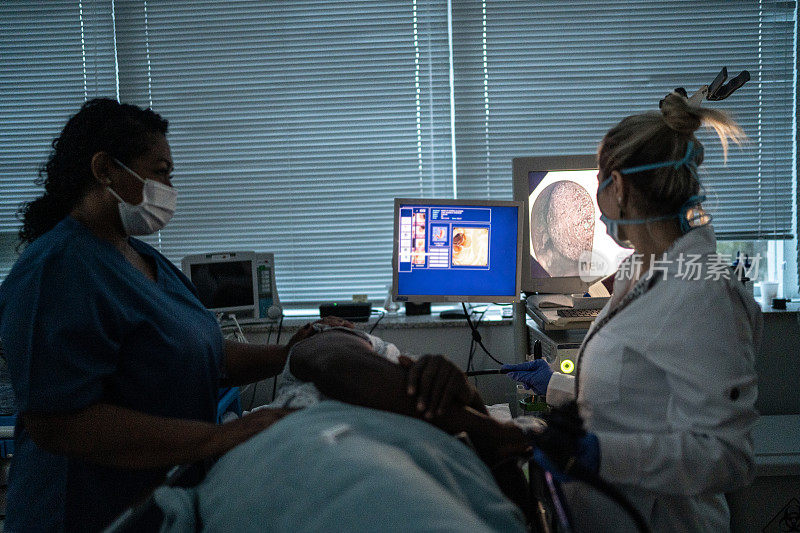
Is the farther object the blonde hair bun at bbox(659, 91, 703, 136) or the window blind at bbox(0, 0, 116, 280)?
the window blind at bbox(0, 0, 116, 280)

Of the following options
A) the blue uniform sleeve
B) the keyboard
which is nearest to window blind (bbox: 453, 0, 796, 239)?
the keyboard

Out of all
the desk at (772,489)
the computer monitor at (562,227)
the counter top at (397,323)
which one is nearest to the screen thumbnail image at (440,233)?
the computer monitor at (562,227)

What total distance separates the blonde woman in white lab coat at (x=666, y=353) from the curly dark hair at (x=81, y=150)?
3.48 ft

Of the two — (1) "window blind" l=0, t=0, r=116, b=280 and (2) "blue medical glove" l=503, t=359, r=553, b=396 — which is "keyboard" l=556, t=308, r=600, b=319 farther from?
(1) "window blind" l=0, t=0, r=116, b=280

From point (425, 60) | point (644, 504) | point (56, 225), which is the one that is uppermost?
point (425, 60)

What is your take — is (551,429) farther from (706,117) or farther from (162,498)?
(706,117)

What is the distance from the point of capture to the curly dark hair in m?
1.16

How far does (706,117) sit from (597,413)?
2.24 feet

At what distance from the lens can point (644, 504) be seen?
3.62ft

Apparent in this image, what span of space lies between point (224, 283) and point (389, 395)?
1820mm

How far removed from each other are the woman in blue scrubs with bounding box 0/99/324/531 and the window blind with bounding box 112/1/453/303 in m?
1.56

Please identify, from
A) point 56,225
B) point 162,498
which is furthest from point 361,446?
point 56,225

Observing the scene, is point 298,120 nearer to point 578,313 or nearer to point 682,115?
point 578,313

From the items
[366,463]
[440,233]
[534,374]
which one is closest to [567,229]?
[440,233]
